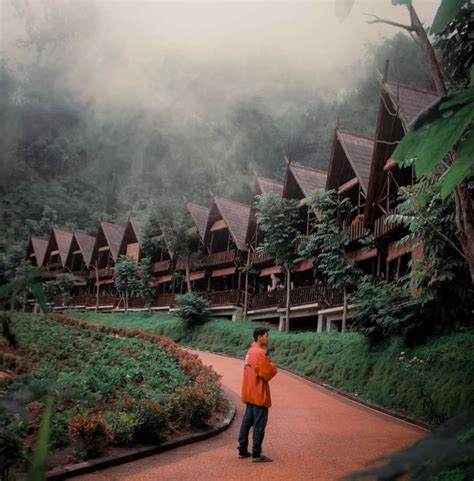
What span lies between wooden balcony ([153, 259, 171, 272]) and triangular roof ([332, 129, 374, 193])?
626 inches

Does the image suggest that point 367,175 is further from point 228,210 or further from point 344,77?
point 344,77

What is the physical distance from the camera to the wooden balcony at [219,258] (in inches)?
1081

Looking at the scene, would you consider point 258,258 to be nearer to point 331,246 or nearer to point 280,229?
point 280,229

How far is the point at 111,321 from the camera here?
29.3m

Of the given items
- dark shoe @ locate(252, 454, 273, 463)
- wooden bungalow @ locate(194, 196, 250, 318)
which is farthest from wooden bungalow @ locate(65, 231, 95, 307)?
dark shoe @ locate(252, 454, 273, 463)

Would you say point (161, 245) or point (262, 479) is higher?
point (161, 245)

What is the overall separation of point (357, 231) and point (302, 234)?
4.31 m

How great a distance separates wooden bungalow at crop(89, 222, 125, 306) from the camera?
38.6 m

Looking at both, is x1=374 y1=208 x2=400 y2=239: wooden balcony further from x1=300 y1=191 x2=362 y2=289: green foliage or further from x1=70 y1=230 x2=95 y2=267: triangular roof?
x1=70 y1=230 x2=95 y2=267: triangular roof

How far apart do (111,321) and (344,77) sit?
4412cm

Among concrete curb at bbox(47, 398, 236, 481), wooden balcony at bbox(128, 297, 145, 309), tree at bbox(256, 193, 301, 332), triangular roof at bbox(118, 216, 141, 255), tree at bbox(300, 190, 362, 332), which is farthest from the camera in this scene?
triangular roof at bbox(118, 216, 141, 255)

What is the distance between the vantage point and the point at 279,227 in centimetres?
2011

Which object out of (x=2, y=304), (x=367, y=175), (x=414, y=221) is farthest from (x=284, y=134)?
(x=2, y=304)

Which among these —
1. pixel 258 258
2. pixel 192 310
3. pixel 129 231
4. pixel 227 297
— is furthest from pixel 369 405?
pixel 129 231
